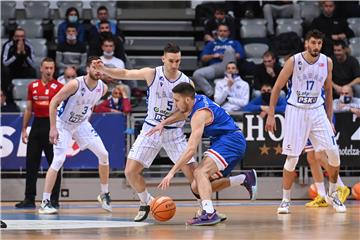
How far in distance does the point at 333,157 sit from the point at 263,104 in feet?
9.64

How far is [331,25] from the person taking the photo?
15617 millimetres

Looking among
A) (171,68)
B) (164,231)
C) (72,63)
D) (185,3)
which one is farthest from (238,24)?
(164,231)

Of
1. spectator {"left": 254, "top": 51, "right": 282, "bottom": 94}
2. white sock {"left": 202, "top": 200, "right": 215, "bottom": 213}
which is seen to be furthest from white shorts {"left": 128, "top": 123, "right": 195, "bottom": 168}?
spectator {"left": 254, "top": 51, "right": 282, "bottom": 94}

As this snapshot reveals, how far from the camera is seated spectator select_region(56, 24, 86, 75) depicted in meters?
14.9

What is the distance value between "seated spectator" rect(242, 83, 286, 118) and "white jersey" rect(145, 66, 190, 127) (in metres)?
3.86

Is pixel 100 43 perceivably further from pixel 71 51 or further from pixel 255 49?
pixel 255 49

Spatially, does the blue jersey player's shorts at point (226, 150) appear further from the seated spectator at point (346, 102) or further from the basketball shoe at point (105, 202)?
the seated spectator at point (346, 102)

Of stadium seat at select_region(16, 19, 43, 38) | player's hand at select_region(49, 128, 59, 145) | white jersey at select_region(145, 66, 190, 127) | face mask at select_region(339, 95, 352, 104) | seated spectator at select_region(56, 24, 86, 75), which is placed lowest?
player's hand at select_region(49, 128, 59, 145)

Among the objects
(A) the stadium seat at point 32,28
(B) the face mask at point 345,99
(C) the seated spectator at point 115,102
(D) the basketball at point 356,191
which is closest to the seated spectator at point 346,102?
(B) the face mask at point 345,99

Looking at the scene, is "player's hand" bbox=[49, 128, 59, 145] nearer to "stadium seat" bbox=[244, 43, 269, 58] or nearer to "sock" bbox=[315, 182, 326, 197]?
"sock" bbox=[315, 182, 326, 197]

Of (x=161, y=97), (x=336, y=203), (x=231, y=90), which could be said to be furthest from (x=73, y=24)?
(x=336, y=203)

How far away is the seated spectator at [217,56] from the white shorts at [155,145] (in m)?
4.98

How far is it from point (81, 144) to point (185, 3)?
6.88 metres

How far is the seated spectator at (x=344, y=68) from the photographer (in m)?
13.9
